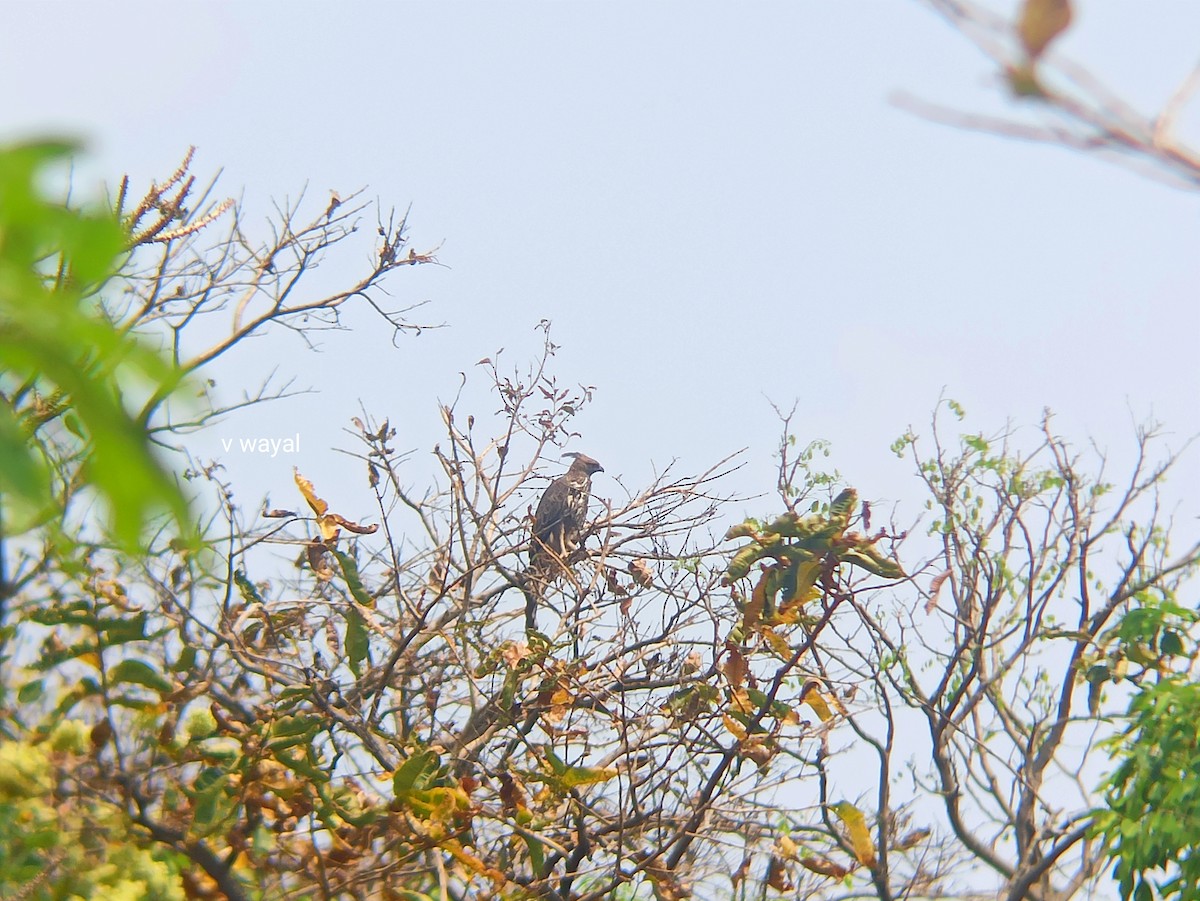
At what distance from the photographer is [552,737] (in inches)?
170

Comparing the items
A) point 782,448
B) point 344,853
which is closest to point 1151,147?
point 344,853

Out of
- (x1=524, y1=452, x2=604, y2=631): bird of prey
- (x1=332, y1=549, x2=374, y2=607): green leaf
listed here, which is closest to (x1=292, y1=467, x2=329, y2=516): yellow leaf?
(x1=332, y1=549, x2=374, y2=607): green leaf

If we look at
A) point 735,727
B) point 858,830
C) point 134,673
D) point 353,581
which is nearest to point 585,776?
point 735,727

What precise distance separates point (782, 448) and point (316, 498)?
4125 millimetres

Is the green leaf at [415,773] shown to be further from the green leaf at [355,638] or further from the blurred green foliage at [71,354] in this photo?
the blurred green foliage at [71,354]

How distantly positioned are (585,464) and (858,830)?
4.51 metres

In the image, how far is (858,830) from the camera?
3582mm

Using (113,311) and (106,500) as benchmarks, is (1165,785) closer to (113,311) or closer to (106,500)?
(106,500)

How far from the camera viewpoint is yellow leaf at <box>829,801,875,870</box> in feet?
11.6

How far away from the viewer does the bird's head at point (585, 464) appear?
7762 millimetres

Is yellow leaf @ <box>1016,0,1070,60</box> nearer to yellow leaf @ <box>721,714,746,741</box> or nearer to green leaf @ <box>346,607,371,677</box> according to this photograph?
yellow leaf @ <box>721,714,746,741</box>

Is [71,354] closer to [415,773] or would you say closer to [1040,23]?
[1040,23]

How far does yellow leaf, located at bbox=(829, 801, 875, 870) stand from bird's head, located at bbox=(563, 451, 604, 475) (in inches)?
166

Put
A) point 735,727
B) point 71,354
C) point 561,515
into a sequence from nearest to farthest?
point 71,354
point 735,727
point 561,515
